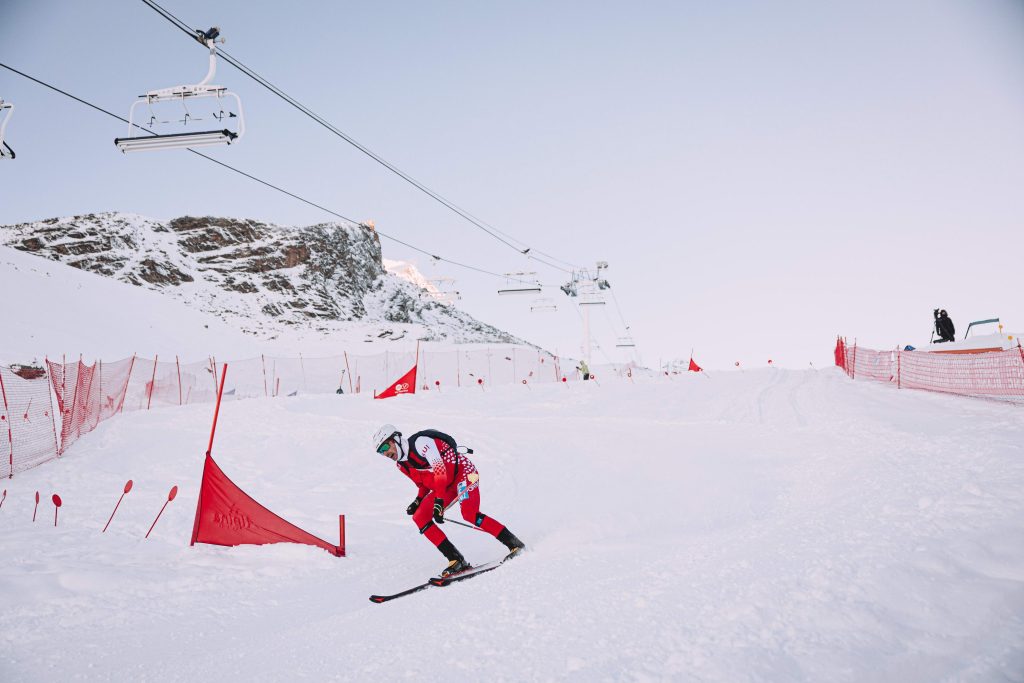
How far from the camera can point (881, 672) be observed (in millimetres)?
2607

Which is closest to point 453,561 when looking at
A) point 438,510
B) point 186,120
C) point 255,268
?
point 438,510

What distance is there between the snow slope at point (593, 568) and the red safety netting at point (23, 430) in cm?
69

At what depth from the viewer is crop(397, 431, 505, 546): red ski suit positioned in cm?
582

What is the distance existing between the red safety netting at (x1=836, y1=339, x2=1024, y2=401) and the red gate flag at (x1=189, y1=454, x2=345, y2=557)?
14.8m

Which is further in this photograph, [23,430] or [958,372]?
[958,372]

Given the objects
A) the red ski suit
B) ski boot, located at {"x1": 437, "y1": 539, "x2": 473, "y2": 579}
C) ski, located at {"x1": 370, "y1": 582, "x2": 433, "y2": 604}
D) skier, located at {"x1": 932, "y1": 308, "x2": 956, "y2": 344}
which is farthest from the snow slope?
skier, located at {"x1": 932, "y1": 308, "x2": 956, "y2": 344}

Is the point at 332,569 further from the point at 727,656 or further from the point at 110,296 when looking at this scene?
the point at 110,296

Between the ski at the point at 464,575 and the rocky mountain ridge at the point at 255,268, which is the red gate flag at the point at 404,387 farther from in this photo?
the rocky mountain ridge at the point at 255,268

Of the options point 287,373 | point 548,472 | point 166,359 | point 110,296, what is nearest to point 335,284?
point 110,296

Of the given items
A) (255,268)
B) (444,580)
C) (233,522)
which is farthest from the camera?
(255,268)

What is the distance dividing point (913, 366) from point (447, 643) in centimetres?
2085

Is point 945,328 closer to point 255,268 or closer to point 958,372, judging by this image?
point 958,372

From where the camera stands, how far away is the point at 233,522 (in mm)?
6898

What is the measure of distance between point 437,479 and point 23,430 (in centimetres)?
1445
